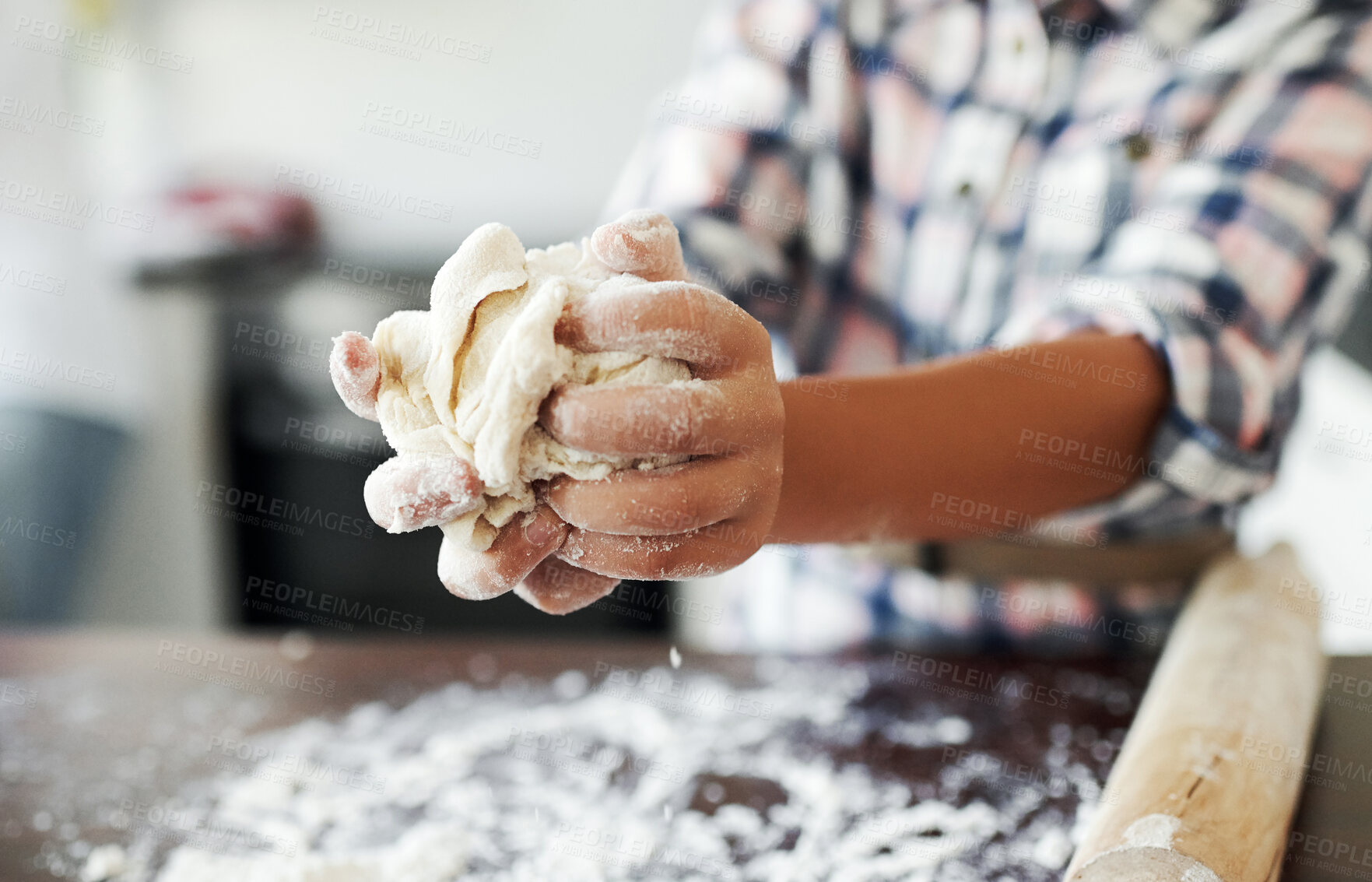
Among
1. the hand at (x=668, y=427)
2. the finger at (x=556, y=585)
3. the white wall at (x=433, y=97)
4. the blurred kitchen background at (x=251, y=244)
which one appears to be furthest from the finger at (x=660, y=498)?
the white wall at (x=433, y=97)

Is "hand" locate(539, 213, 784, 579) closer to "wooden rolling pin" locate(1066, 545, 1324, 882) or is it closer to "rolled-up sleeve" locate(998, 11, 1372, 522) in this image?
"wooden rolling pin" locate(1066, 545, 1324, 882)

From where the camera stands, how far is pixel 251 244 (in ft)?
7.84

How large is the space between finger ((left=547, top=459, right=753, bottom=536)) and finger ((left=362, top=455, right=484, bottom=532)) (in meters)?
0.06

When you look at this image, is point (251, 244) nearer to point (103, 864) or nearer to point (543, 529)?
point (103, 864)

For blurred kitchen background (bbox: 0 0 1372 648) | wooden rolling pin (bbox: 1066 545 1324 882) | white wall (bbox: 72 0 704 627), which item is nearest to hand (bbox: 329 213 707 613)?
wooden rolling pin (bbox: 1066 545 1324 882)

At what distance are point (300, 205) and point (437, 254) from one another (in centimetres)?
45

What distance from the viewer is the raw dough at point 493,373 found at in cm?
52

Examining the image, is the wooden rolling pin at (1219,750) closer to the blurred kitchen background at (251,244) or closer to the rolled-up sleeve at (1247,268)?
the rolled-up sleeve at (1247,268)

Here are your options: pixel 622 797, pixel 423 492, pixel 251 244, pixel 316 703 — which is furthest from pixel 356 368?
pixel 251 244

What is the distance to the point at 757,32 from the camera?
119cm

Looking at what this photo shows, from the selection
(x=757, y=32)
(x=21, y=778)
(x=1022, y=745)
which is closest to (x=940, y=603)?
(x=1022, y=745)

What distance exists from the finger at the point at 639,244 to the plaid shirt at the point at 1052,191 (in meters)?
0.39

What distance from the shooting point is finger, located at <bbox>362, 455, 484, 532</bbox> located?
20.5 inches

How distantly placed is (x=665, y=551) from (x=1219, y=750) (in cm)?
44
